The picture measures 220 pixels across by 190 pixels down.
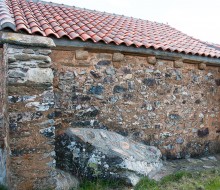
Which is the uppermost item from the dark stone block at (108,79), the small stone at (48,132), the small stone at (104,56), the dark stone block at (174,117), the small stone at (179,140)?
the small stone at (104,56)

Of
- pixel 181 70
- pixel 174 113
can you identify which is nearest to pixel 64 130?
pixel 174 113

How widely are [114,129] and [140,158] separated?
867 millimetres

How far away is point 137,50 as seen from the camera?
4.53m

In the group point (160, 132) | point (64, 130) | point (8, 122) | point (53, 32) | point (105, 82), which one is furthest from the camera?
point (160, 132)

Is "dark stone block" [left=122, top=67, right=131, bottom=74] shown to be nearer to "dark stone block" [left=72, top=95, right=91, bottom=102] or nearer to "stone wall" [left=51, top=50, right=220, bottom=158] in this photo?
"stone wall" [left=51, top=50, right=220, bottom=158]

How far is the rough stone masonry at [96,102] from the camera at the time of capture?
3.14 metres

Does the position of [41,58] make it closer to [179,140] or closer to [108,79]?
[108,79]

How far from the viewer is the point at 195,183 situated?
376 cm

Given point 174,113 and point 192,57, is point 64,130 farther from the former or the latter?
point 192,57

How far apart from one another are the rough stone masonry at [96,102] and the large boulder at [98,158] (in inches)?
11.9

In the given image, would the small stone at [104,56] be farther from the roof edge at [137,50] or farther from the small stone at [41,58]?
Result: the small stone at [41,58]

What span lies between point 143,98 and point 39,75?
2.27m

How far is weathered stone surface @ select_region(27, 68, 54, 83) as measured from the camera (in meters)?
3.21

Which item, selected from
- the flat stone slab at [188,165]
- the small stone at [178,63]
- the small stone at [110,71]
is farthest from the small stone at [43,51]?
the small stone at [178,63]
